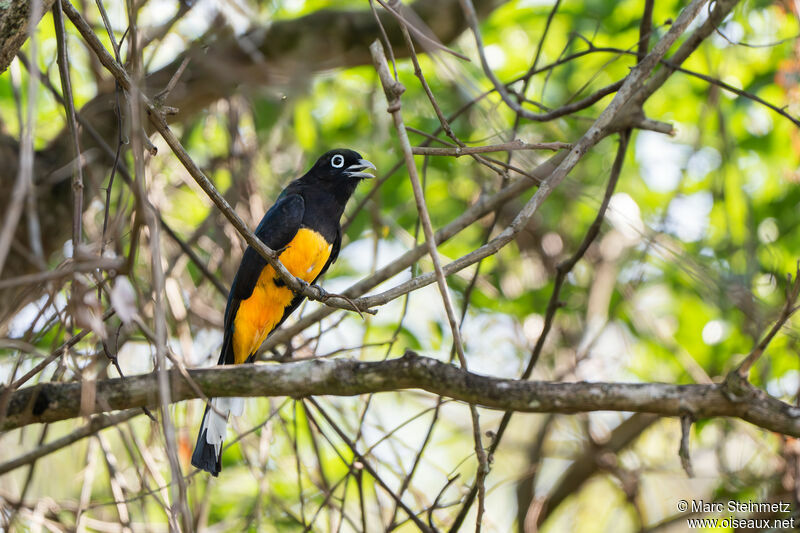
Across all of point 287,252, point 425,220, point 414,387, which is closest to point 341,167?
point 287,252

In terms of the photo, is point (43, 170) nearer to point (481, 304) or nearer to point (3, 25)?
point (3, 25)

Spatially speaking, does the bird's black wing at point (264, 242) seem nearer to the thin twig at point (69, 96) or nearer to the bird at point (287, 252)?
the bird at point (287, 252)

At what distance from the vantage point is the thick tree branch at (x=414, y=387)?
219 cm

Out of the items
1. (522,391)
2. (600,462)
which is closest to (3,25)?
(522,391)

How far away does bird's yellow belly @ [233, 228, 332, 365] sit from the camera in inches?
168

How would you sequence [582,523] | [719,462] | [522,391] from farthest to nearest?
[582,523] < [719,462] < [522,391]

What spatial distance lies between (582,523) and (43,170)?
519 cm

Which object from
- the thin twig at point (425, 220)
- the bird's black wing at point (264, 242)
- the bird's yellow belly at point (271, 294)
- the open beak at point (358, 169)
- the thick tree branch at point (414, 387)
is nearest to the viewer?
the thin twig at point (425, 220)

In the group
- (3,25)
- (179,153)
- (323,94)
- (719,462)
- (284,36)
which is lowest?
(179,153)

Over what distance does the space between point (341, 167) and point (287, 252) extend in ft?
2.08

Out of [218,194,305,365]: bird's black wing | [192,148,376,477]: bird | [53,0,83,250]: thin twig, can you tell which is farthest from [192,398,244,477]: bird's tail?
[53,0,83,250]: thin twig

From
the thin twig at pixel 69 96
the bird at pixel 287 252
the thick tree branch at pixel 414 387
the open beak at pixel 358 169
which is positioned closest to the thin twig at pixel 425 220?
the thick tree branch at pixel 414 387

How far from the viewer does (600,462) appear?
5793mm

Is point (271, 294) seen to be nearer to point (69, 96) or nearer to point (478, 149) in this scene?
point (69, 96)
